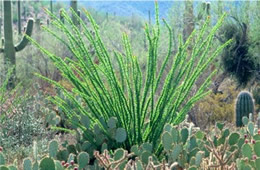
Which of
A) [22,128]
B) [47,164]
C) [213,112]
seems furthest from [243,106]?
[47,164]

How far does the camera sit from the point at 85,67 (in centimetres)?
329

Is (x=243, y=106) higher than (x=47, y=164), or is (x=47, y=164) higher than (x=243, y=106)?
(x=47, y=164)

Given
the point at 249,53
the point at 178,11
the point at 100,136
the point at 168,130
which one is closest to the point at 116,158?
the point at 168,130

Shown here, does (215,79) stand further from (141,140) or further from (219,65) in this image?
(141,140)

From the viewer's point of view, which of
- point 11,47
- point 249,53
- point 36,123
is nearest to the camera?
point 36,123

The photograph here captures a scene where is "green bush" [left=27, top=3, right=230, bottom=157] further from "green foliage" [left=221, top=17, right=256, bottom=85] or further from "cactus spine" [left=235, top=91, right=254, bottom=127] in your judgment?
"green foliage" [left=221, top=17, right=256, bottom=85]

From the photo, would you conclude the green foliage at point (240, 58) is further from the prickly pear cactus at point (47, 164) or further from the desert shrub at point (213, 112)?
the prickly pear cactus at point (47, 164)

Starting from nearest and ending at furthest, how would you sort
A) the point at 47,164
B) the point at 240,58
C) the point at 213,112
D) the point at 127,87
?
the point at 47,164 < the point at 127,87 < the point at 213,112 < the point at 240,58

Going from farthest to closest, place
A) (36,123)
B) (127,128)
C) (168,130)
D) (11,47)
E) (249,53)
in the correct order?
(11,47)
(249,53)
(36,123)
(127,128)
(168,130)

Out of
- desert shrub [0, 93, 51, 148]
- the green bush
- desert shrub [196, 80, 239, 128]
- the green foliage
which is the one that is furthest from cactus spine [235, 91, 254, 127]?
the green bush

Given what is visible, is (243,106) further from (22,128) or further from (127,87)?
(127,87)

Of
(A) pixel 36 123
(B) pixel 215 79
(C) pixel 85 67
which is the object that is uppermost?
(C) pixel 85 67

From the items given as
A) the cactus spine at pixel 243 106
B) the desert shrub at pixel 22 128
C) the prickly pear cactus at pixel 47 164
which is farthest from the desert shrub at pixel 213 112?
the prickly pear cactus at pixel 47 164

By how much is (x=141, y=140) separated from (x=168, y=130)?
585 millimetres
